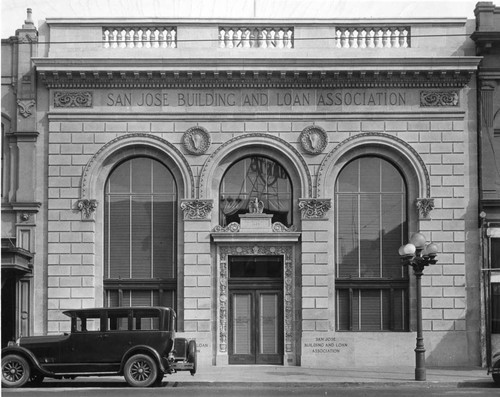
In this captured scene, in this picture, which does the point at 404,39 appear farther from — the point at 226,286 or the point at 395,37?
the point at 226,286

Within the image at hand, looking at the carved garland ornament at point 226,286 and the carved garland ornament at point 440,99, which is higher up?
the carved garland ornament at point 440,99

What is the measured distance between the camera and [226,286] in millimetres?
26125

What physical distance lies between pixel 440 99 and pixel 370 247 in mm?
5557

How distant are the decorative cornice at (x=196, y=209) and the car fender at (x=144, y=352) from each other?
7483 millimetres

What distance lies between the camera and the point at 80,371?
64.0ft

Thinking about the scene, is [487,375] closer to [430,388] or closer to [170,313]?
[430,388]

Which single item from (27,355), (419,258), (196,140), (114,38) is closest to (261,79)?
(196,140)

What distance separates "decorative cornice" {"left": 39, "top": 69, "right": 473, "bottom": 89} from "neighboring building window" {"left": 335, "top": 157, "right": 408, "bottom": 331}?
283 cm

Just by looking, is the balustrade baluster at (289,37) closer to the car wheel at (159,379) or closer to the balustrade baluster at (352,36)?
the balustrade baluster at (352,36)

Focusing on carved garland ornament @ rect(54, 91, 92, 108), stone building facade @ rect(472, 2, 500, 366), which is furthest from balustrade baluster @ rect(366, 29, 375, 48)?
carved garland ornament @ rect(54, 91, 92, 108)

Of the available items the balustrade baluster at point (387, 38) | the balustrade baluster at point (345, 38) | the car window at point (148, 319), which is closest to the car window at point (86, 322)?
the car window at point (148, 319)

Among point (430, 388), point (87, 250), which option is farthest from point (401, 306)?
point (87, 250)

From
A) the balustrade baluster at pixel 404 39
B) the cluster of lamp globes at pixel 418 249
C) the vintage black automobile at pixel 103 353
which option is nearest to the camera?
the vintage black automobile at pixel 103 353

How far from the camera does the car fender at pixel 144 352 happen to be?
19.0 meters
